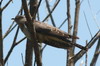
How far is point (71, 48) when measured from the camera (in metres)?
2.49

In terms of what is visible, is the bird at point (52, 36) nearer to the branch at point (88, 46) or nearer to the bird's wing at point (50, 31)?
the bird's wing at point (50, 31)

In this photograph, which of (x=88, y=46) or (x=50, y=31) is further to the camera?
(x=50, y=31)

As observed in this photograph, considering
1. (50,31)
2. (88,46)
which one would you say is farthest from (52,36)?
(88,46)

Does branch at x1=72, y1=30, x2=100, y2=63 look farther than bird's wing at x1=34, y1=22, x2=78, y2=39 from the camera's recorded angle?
No

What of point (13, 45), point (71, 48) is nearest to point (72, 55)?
point (71, 48)

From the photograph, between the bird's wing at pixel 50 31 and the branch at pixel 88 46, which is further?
the bird's wing at pixel 50 31

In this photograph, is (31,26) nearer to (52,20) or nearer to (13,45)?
(13,45)

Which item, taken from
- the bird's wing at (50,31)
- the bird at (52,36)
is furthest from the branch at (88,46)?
the bird's wing at (50,31)

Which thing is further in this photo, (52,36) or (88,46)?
(52,36)

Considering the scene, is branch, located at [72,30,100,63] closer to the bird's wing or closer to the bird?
the bird

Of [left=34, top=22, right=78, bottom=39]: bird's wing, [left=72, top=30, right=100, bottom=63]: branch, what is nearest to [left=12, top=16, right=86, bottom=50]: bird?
[left=34, top=22, right=78, bottom=39]: bird's wing

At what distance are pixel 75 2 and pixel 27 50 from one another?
0.77 metres

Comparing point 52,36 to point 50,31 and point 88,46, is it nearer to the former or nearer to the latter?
point 50,31

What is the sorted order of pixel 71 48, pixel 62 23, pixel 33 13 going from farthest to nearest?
pixel 62 23 < pixel 71 48 < pixel 33 13
